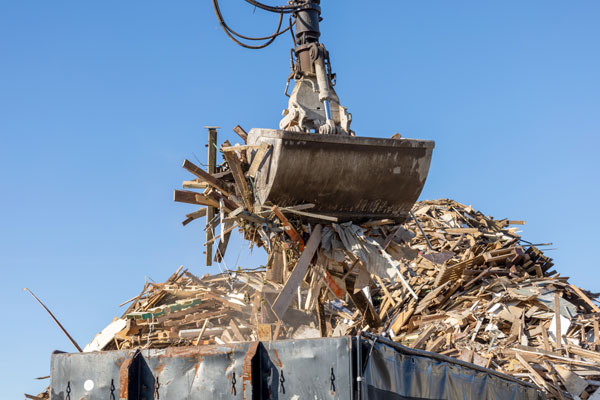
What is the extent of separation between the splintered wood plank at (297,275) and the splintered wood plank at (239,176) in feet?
2.55

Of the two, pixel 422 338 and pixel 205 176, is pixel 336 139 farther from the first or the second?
pixel 422 338

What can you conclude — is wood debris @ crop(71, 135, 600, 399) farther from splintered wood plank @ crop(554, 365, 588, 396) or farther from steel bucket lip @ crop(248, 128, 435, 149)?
steel bucket lip @ crop(248, 128, 435, 149)

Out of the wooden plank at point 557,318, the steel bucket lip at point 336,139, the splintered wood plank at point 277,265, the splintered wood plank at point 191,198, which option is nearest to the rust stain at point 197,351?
the splintered wood plank at point 191,198

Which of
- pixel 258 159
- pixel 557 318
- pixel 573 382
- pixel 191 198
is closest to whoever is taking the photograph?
pixel 191 198

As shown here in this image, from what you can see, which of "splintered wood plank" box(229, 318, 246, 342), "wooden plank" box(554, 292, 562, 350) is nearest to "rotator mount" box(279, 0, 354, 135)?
"splintered wood plank" box(229, 318, 246, 342)

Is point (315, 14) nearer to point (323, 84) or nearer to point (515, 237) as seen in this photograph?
point (323, 84)

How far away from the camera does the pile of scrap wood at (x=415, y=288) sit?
315 inches

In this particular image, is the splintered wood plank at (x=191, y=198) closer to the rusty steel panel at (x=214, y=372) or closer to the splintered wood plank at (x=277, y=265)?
the splintered wood plank at (x=277, y=265)

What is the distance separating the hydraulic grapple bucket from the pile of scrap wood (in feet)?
0.56

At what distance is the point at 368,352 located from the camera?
451cm

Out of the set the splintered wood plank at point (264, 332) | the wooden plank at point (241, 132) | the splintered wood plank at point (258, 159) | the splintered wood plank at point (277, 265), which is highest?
the wooden plank at point (241, 132)

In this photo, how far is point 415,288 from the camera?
13609mm

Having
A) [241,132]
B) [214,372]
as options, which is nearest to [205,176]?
[241,132]

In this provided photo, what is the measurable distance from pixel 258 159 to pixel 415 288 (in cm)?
670
